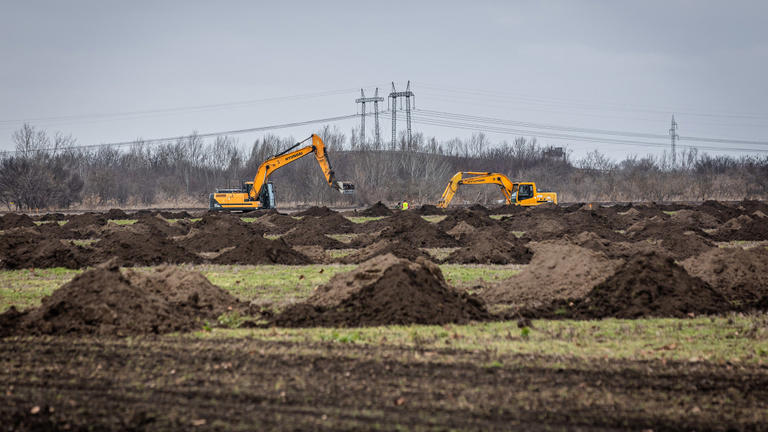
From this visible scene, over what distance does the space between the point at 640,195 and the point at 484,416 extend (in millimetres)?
65887

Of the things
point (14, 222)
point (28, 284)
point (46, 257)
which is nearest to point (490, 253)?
point (28, 284)

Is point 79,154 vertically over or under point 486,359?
over

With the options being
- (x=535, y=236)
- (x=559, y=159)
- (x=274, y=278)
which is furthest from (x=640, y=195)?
(x=274, y=278)

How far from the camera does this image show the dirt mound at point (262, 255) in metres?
21.4

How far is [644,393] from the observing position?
771 centimetres

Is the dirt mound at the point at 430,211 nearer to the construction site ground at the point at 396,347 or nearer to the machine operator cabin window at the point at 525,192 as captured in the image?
the machine operator cabin window at the point at 525,192

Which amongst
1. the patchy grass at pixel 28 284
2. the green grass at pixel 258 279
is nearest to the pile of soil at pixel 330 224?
the green grass at pixel 258 279

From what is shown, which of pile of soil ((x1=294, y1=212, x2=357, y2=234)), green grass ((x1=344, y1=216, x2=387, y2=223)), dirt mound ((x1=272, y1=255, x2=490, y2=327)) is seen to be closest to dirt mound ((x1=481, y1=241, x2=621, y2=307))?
dirt mound ((x1=272, y1=255, x2=490, y2=327))

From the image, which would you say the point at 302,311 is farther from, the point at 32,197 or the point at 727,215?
the point at 32,197

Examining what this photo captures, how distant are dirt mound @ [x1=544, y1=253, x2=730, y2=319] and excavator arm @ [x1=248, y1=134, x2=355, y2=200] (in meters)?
27.5

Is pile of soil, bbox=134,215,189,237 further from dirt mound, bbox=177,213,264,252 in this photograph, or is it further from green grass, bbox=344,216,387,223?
green grass, bbox=344,216,387,223

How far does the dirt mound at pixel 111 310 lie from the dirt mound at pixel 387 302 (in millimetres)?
1712

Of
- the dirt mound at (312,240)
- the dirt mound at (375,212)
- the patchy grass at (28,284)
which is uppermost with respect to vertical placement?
the dirt mound at (375,212)

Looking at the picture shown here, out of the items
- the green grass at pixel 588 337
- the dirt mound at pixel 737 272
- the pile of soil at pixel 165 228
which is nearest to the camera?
the green grass at pixel 588 337
